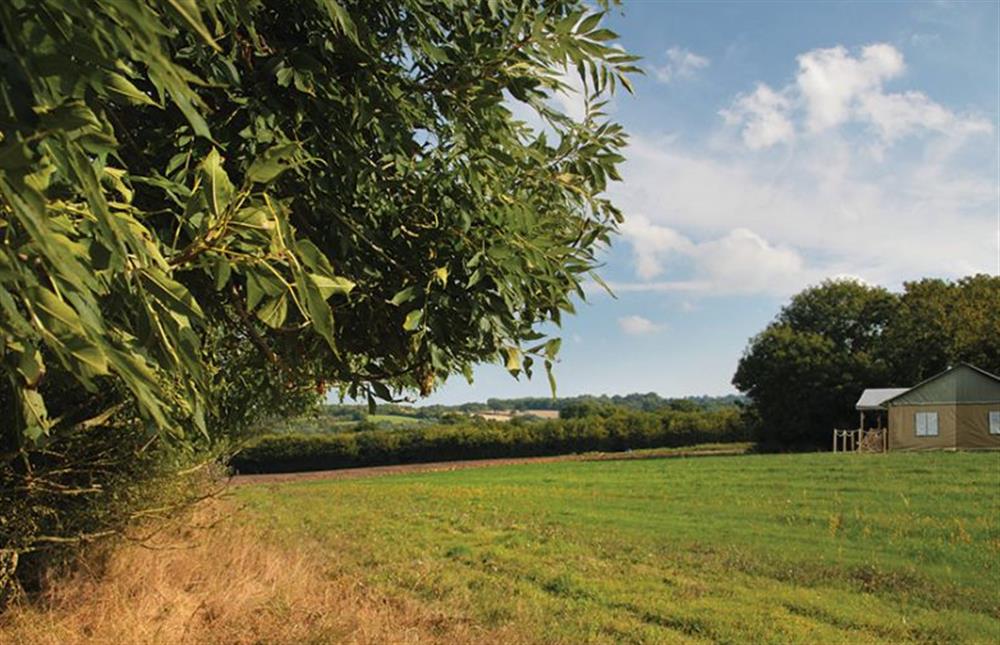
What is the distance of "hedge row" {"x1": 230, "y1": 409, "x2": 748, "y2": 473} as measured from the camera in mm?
66750

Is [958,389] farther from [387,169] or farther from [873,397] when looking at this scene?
[387,169]

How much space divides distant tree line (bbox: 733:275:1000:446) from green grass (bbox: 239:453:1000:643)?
113 feet

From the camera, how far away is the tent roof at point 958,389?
1772 inches

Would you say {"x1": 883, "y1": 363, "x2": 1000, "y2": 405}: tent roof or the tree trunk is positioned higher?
{"x1": 883, "y1": 363, "x2": 1000, "y2": 405}: tent roof

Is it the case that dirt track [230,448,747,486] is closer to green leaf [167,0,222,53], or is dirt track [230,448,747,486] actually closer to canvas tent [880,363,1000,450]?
canvas tent [880,363,1000,450]

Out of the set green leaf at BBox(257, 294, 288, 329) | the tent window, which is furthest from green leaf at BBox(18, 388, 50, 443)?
the tent window

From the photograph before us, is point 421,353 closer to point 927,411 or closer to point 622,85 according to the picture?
point 622,85

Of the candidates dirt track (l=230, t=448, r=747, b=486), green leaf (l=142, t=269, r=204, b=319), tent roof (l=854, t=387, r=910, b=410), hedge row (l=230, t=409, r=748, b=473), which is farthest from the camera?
hedge row (l=230, t=409, r=748, b=473)

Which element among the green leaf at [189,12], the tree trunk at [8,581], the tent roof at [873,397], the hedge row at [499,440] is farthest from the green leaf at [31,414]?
the hedge row at [499,440]

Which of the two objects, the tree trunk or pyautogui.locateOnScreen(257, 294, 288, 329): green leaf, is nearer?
pyautogui.locateOnScreen(257, 294, 288, 329): green leaf

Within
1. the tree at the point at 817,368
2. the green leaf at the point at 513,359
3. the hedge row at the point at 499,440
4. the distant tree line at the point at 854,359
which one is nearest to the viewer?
the green leaf at the point at 513,359

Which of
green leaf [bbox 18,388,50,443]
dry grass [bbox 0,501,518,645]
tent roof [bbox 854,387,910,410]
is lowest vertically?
dry grass [bbox 0,501,518,645]

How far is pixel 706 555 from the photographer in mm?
14883

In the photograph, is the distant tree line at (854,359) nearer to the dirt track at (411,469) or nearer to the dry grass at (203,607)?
the dirt track at (411,469)
